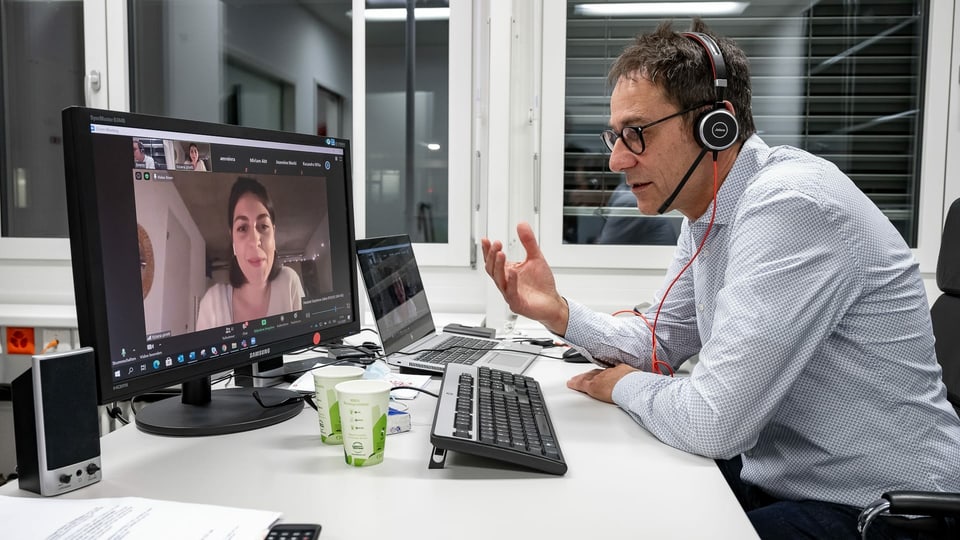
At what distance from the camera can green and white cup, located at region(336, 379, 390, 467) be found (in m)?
0.81

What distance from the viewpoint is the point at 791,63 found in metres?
2.29

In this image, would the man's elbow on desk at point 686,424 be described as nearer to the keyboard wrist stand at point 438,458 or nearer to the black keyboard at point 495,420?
the black keyboard at point 495,420

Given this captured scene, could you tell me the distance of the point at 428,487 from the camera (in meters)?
0.77

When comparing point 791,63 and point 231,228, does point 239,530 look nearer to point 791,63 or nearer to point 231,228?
point 231,228

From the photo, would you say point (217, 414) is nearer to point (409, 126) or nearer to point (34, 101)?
point (409, 126)

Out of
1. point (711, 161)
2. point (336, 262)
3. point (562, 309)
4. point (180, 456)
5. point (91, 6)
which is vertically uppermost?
point (91, 6)

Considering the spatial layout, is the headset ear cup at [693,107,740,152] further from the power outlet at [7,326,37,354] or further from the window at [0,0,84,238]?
the window at [0,0,84,238]

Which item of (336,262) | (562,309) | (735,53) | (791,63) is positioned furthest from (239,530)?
(791,63)

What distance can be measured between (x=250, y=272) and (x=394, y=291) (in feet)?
1.84

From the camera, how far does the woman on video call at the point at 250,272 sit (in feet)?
3.21

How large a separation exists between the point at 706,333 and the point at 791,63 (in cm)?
145

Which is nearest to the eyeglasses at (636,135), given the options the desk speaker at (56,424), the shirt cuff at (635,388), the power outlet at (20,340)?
the shirt cuff at (635,388)

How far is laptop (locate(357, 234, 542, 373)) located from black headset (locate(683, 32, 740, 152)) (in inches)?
23.3

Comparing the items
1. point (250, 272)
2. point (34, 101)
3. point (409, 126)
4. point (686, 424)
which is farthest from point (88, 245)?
point (34, 101)
